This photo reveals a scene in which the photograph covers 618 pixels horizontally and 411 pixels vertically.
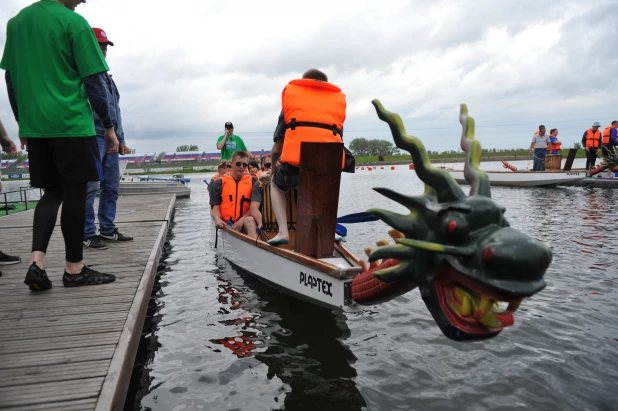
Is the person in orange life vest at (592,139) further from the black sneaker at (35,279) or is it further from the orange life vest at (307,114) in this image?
the black sneaker at (35,279)

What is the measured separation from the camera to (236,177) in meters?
6.89

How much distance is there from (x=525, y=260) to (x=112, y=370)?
2.33 metres

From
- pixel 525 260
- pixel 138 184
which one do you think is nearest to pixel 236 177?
pixel 525 260

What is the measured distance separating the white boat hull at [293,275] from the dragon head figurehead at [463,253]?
56.9 inches

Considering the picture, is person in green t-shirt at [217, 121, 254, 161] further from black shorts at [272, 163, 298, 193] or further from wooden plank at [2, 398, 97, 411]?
wooden plank at [2, 398, 97, 411]

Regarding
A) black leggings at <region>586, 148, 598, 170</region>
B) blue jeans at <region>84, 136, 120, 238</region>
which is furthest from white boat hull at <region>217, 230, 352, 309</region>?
black leggings at <region>586, 148, 598, 170</region>

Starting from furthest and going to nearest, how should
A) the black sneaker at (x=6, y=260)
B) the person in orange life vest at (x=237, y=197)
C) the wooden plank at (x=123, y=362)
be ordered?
the person in orange life vest at (x=237, y=197) < the black sneaker at (x=6, y=260) < the wooden plank at (x=123, y=362)

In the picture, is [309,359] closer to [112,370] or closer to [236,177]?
[112,370]

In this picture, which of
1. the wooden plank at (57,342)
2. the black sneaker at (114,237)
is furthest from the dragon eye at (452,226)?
the black sneaker at (114,237)

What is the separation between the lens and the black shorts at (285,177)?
15.4 ft

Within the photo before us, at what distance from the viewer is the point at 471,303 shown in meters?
1.92

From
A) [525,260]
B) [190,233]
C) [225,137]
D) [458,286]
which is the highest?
[225,137]

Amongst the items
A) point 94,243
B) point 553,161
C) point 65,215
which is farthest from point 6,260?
point 553,161

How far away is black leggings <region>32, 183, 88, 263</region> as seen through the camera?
12.0ft
